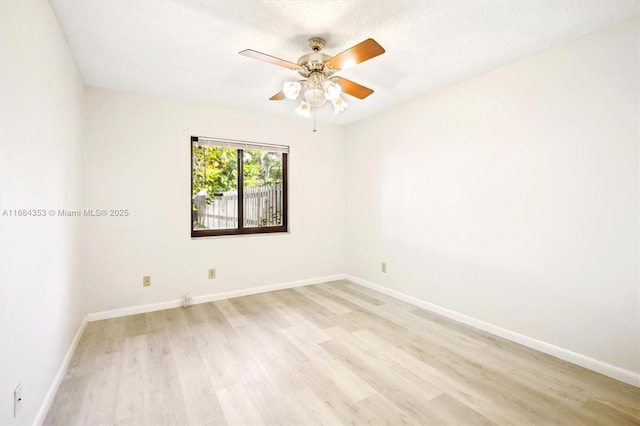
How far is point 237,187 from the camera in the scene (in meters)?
3.87

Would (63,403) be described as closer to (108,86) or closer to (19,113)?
(19,113)

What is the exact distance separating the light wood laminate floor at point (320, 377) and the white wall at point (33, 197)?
39cm

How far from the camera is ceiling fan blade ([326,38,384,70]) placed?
172cm

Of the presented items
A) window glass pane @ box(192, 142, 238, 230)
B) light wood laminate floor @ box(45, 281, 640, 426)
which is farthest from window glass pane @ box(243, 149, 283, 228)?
light wood laminate floor @ box(45, 281, 640, 426)

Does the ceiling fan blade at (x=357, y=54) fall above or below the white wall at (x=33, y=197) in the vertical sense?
above

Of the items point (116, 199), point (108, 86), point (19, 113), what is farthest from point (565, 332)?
point (108, 86)

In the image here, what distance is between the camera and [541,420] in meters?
1.63

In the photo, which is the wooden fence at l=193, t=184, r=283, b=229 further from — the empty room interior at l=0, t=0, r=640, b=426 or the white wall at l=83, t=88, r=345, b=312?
the white wall at l=83, t=88, r=345, b=312

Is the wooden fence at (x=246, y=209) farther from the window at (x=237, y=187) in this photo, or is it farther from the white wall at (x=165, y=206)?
the white wall at (x=165, y=206)

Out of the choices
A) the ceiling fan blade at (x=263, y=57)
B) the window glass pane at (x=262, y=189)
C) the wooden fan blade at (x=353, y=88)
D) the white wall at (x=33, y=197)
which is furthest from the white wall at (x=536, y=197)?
the white wall at (x=33, y=197)

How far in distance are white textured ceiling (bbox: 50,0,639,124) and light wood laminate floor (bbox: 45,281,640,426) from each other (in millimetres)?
2334

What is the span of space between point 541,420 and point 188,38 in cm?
322

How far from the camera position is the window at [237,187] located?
11.9 ft

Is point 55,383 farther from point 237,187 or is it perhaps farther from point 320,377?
point 237,187
